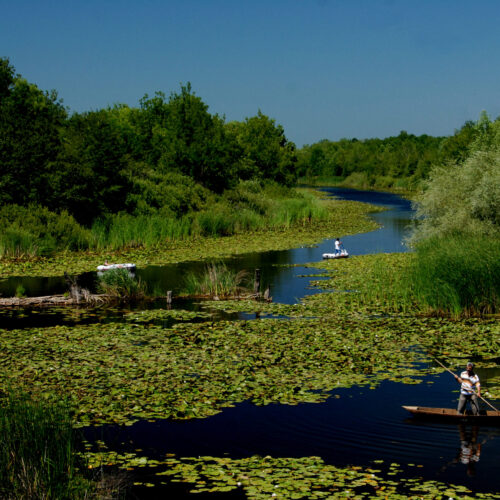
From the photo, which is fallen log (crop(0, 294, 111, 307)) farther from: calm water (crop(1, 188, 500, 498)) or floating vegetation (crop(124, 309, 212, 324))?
calm water (crop(1, 188, 500, 498))

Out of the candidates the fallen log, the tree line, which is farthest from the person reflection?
the tree line

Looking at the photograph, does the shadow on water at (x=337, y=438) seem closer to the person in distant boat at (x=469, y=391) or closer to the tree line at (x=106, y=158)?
the person in distant boat at (x=469, y=391)

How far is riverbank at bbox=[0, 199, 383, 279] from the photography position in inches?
1667

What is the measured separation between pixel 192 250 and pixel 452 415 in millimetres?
36737

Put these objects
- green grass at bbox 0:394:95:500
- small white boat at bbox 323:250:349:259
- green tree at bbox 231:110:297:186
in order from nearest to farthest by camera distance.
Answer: green grass at bbox 0:394:95:500 → small white boat at bbox 323:250:349:259 → green tree at bbox 231:110:297:186

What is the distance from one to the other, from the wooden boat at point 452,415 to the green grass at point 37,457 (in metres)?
8.14

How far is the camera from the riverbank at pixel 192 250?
4234cm

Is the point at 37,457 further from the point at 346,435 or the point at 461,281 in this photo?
the point at 461,281

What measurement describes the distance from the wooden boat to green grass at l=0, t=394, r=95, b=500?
321 inches

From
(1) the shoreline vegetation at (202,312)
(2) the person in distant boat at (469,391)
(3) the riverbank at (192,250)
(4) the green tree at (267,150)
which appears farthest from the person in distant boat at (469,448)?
(4) the green tree at (267,150)

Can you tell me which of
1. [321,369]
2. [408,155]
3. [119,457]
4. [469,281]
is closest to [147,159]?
[469,281]

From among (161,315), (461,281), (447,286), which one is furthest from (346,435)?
(161,315)

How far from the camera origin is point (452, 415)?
16125mm

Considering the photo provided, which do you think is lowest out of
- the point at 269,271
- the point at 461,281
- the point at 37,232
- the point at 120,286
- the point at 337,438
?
the point at 337,438
